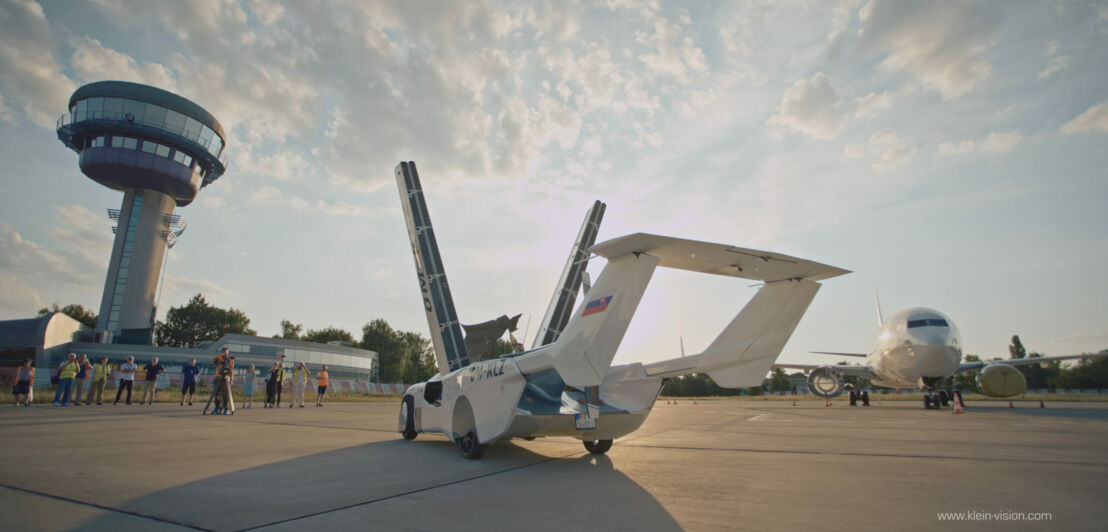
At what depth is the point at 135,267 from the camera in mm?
47000

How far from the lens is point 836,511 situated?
3.25 m

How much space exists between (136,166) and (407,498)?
58.6 meters

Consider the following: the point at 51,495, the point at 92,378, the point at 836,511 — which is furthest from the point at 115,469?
the point at 92,378

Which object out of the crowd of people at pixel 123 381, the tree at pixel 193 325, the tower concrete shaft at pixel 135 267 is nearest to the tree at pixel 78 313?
the tree at pixel 193 325

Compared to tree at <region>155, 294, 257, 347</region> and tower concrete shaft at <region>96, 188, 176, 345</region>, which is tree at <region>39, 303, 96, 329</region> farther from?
tower concrete shaft at <region>96, 188, 176, 345</region>

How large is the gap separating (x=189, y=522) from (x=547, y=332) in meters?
7.41

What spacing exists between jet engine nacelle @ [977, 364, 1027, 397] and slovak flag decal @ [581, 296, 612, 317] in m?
21.4

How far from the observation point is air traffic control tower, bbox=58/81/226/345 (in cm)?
4512

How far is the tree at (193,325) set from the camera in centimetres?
7438

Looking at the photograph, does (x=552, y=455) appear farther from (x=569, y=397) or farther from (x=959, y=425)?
(x=959, y=425)

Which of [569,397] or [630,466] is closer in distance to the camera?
[630,466]

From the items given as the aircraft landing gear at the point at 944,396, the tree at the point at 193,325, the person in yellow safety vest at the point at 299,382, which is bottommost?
the aircraft landing gear at the point at 944,396

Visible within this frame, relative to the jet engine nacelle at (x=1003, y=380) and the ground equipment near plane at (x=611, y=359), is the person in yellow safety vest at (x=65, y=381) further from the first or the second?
the jet engine nacelle at (x=1003, y=380)

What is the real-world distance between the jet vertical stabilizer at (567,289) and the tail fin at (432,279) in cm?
201
